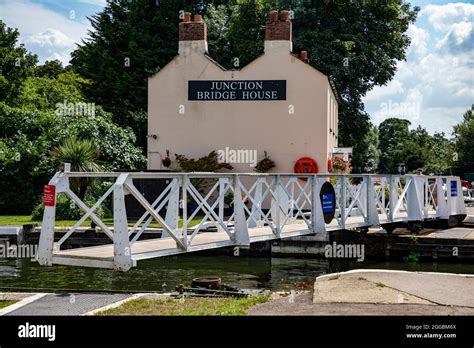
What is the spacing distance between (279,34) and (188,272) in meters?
14.8

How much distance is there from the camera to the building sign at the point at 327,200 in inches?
682

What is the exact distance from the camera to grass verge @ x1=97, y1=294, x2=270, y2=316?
10023 mm

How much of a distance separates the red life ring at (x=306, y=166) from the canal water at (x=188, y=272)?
856 cm

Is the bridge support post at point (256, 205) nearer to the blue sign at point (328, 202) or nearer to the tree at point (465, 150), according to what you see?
the blue sign at point (328, 202)

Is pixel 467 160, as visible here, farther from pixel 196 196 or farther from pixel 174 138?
pixel 196 196

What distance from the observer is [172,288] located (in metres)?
16.8

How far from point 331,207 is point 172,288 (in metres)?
4.29

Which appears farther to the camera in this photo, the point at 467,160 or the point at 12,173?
the point at 467,160

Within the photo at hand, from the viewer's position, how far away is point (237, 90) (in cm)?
3194

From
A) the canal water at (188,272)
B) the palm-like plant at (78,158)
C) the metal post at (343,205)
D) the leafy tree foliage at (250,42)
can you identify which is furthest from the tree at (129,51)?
the metal post at (343,205)

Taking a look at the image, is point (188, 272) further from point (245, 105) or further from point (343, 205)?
point (245, 105)

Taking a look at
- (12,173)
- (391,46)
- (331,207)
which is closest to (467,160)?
(391,46)

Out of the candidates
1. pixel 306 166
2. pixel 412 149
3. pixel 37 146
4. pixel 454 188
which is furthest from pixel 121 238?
pixel 412 149

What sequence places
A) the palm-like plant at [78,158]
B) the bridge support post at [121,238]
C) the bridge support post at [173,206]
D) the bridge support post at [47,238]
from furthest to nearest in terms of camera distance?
1. the palm-like plant at [78,158]
2. the bridge support post at [173,206]
3. the bridge support post at [47,238]
4. the bridge support post at [121,238]
